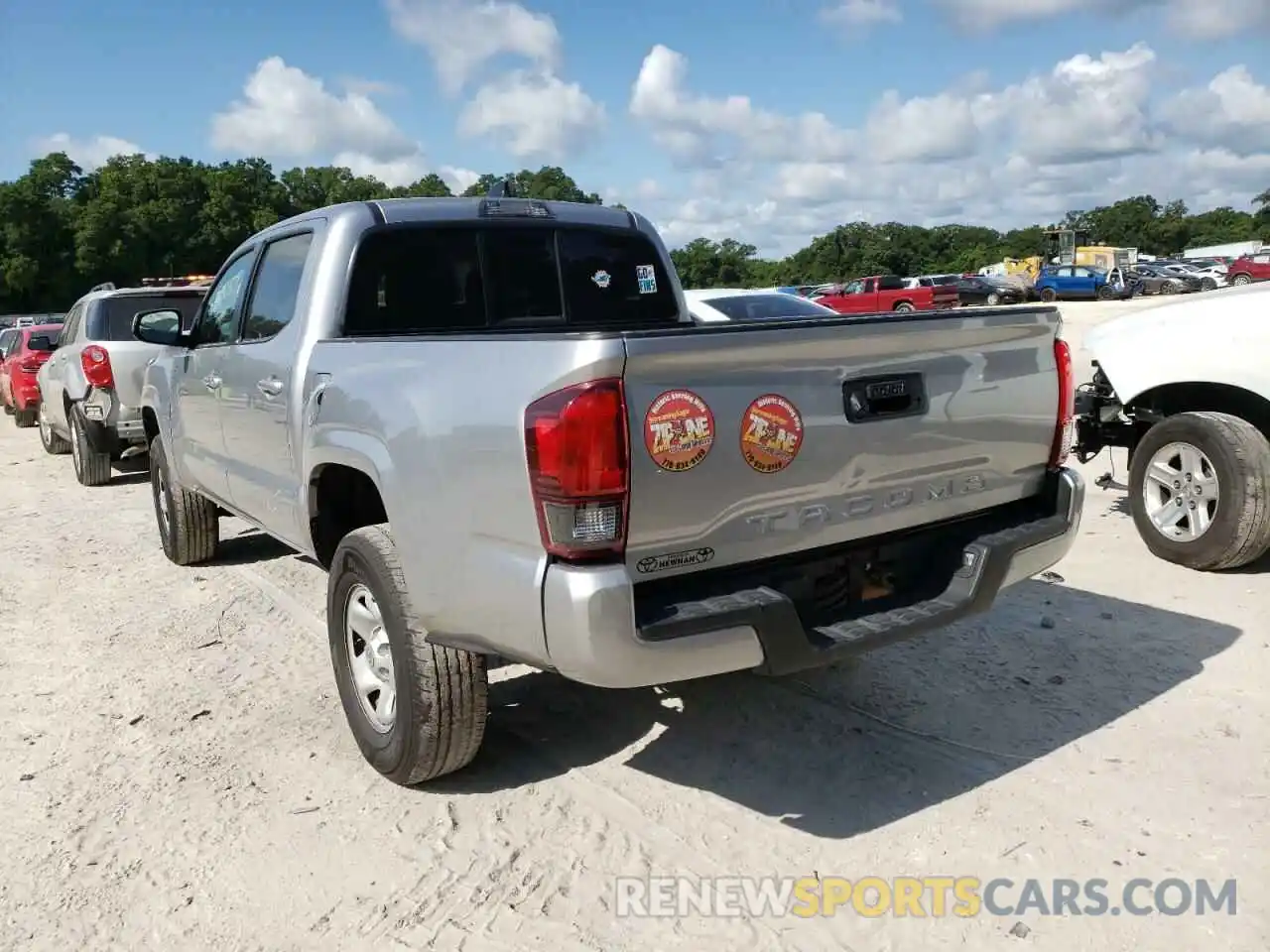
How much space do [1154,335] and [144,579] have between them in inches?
246

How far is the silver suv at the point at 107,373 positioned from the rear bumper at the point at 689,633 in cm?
755

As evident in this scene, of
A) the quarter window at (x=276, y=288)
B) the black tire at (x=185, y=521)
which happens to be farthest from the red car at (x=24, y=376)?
the quarter window at (x=276, y=288)

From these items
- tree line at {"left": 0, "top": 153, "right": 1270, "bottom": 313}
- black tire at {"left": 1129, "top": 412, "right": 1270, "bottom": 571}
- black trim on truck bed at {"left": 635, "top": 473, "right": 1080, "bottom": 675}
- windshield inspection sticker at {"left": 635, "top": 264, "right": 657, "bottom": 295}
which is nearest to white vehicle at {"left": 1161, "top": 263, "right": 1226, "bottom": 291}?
tree line at {"left": 0, "top": 153, "right": 1270, "bottom": 313}

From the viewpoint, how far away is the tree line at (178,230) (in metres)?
66.0

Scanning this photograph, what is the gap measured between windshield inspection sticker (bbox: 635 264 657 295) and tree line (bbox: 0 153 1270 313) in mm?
43196

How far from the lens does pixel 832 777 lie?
11.5 ft

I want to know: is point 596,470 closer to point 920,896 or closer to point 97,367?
point 920,896

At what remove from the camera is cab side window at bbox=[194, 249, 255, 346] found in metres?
5.07

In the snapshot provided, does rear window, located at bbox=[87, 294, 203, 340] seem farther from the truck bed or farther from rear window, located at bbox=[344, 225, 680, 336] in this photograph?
the truck bed

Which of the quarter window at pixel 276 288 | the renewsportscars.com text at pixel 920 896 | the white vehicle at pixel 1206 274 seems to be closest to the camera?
the renewsportscars.com text at pixel 920 896

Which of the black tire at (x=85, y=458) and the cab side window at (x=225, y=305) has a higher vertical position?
the cab side window at (x=225, y=305)

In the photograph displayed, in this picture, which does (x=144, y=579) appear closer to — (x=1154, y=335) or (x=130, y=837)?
(x=130, y=837)

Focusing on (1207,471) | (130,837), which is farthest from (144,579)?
(1207,471)

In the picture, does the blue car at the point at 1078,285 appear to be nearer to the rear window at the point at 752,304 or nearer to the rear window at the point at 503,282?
the rear window at the point at 752,304
